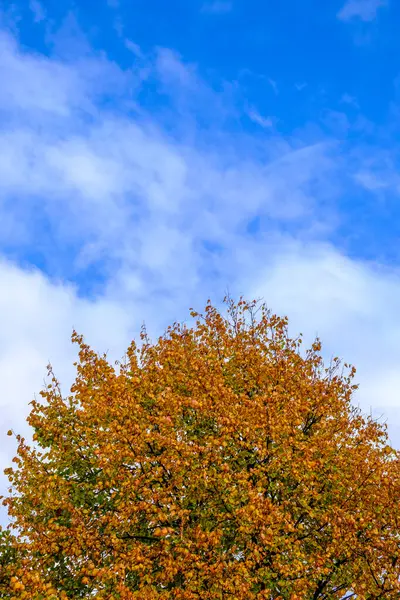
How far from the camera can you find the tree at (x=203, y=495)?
14.3 meters

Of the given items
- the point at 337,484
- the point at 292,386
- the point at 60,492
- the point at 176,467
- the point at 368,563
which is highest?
the point at 292,386

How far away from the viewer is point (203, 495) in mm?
15875

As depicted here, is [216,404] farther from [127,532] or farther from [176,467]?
[127,532]

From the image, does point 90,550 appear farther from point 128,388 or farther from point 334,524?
point 334,524

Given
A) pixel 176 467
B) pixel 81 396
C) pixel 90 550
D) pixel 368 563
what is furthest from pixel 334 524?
pixel 81 396

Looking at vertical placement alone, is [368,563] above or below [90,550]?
below

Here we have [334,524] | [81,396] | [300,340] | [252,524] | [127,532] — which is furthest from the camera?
[300,340]

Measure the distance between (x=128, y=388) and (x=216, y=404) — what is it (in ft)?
14.4

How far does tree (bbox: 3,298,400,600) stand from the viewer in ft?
46.8

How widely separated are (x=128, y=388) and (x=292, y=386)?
7109 millimetres

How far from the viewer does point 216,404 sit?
17.7 meters

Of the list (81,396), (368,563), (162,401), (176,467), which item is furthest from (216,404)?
(368,563)

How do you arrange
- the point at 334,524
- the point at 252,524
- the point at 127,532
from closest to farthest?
the point at 252,524 → the point at 334,524 → the point at 127,532

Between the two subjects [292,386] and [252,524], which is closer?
[252,524]
